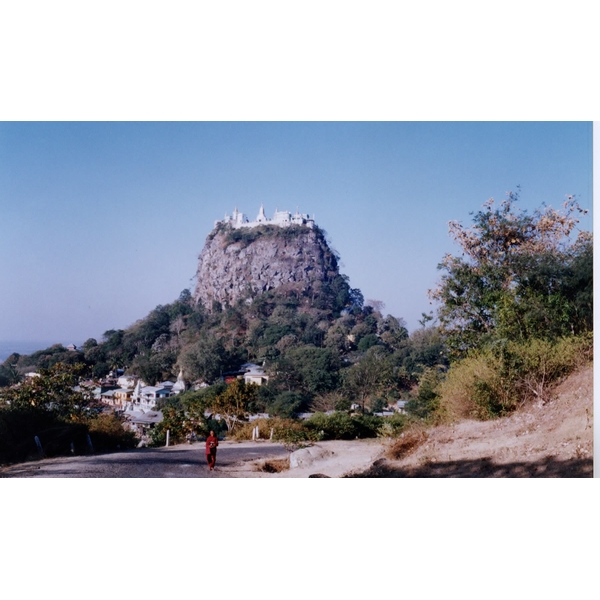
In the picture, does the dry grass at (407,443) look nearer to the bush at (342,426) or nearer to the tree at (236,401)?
the bush at (342,426)

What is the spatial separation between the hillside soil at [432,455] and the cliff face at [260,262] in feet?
5.90

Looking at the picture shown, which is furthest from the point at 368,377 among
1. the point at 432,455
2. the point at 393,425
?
the point at 432,455

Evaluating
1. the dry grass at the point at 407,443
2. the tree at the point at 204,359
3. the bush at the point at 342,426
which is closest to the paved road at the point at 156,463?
the bush at the point at 342,426

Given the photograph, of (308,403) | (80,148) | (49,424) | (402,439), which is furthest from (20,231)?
(402,439)

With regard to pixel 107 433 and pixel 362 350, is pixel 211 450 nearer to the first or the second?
pixel 107 433

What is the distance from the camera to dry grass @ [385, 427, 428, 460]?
655 cm

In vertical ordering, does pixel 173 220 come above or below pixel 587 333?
above

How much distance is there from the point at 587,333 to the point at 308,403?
319 cm

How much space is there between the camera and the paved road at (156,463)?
6.34 m

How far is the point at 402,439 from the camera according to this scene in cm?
664

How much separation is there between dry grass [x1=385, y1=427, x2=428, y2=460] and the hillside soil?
0.4 inches

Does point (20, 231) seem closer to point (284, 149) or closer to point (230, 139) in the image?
point (230, 139)
